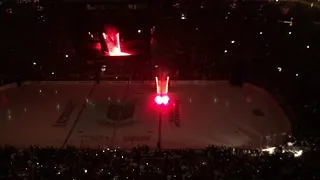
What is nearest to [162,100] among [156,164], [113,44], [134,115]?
[134,115]

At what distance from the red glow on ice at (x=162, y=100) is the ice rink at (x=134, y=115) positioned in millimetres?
46

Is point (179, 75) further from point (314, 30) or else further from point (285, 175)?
point (285, 175)

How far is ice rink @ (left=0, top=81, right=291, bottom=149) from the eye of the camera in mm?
3510

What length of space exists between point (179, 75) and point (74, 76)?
101 centimetres

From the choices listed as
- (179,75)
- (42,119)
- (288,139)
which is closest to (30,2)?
(42,119)

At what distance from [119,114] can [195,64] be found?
0.84m

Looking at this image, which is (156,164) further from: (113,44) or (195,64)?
(195,64)

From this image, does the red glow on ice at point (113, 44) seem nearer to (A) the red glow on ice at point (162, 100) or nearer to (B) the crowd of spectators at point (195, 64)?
(B) the crowd of spectators at point (195, 64)

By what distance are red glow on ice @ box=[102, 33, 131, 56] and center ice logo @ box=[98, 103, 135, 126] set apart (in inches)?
24.4

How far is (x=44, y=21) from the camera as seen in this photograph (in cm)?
363

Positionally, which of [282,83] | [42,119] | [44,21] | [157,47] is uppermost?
[44,21]

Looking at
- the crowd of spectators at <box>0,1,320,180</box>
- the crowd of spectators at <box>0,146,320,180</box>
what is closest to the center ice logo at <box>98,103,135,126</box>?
the crowd of spectators at <box>0,1,320,180</box>

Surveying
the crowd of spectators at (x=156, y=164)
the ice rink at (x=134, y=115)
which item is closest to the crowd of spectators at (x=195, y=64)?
the crowd of spectators at (x=156, y=164)

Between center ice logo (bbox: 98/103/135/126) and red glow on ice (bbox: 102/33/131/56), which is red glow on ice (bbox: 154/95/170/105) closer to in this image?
center ice logo (bbox: 98/103/135/126)
